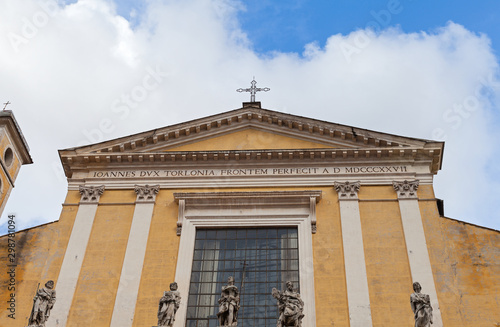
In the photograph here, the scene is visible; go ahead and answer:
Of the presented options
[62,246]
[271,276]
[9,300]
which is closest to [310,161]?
[271,276]

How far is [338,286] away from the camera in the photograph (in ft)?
57.7

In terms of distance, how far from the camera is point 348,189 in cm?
1980

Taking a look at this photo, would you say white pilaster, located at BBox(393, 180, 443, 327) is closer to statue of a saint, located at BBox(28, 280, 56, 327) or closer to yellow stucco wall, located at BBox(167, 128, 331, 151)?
yellow stucco wall, located at BBox(167, 128, 331, 151)

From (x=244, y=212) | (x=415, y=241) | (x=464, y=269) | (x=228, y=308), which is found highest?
(x=244, y=212)

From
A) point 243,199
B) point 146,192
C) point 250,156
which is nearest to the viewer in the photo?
point 243,199

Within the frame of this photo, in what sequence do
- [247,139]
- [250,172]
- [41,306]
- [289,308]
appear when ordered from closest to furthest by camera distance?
[289,308], [41,306], [250,172], [247,139]

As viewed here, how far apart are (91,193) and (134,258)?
3.11m

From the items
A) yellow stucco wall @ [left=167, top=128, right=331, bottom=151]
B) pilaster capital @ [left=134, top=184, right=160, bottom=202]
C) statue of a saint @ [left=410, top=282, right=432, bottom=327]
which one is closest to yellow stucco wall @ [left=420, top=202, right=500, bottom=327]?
statue of a saint @ [left=410, top=282, right=432, bottom=327]

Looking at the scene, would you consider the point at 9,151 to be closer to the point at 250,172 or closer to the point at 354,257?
the point at 250,172

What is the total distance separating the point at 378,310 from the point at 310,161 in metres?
5.72

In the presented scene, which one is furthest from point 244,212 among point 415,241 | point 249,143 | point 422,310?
point 422,310

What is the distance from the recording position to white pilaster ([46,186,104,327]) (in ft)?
57.5

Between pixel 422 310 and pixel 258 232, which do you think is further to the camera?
pixel 258 232

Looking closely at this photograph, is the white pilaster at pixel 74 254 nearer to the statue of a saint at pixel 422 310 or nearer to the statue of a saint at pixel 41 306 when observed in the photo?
the statue of a saint at pixel 41 306
